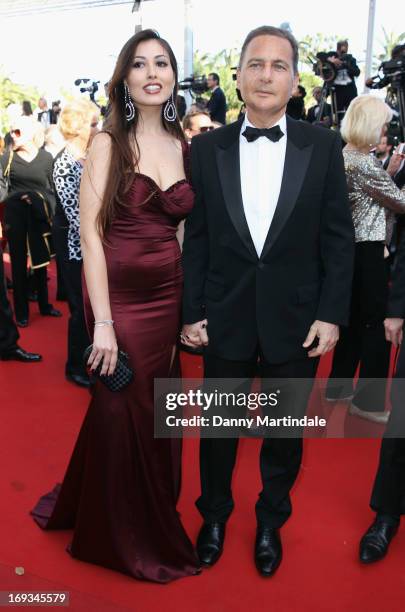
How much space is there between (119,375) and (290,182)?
84cm

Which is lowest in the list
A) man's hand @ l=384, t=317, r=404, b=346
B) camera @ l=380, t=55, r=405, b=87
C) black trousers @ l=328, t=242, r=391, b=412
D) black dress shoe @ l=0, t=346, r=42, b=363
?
black dress shoe @ l=0, t=346, r=42, b=363

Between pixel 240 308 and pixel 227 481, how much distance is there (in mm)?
686

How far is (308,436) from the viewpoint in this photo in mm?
3205

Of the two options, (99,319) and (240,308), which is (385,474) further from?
(99,319)

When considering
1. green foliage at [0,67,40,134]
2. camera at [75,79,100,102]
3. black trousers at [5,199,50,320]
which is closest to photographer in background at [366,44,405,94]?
black trousers at [5,199,50,320]

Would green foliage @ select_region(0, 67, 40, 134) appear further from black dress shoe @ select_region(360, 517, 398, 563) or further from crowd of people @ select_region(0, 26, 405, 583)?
black dress shoe @ select_region(360, 517, 398, 563)

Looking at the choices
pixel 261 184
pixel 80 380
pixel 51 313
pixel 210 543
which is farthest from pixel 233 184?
pixel 51 313

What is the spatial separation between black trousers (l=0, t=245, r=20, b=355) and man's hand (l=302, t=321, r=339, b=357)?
2.57 m

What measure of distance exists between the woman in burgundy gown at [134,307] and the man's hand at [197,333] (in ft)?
0.17

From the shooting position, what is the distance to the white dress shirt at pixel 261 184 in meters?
1.92

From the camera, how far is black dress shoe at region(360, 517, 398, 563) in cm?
222

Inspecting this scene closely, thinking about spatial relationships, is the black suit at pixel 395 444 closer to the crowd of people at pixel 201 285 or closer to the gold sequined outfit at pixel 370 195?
the crowd of people at pixel 201 285

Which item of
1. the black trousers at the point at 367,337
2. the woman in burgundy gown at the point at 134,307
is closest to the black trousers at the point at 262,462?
the woman in burgundy gown at the point at 134,307

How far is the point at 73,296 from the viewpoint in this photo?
3.65m
